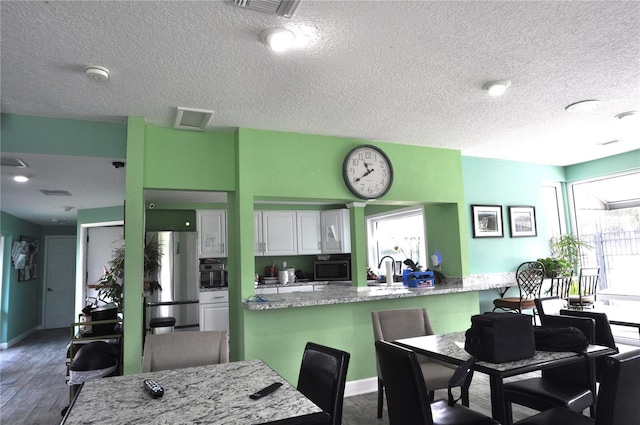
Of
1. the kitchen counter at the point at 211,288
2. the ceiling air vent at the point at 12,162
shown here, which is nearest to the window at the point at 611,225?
the kitchen counter at the point at 211,288

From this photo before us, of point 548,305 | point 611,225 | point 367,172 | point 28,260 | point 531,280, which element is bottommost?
point 548,305

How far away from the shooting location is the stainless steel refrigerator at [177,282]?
231 inches

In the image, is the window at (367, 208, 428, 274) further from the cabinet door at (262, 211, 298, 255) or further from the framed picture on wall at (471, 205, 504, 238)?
the cabinet door at (262, 211, 298, 255)

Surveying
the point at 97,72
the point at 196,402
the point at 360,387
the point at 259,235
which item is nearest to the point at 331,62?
the point at 97,72

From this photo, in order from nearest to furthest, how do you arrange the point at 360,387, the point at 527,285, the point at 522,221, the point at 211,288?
the point at 360,387
the point at 527,285
the point at 522,221
the point at 211,288

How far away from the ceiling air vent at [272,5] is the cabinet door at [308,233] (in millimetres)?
5113

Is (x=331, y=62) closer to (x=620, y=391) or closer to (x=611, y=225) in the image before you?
(x=620, y=391)

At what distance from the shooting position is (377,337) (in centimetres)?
314

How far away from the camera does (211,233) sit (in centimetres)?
654

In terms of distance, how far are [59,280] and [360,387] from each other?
8.19m

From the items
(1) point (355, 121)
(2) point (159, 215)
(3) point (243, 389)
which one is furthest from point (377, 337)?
(2) point (159, 215)

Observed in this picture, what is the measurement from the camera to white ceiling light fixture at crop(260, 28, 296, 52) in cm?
216

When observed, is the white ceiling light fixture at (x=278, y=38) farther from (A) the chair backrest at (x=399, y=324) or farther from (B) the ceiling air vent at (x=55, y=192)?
(B) the ceiling air vent at (x=55, y=192)

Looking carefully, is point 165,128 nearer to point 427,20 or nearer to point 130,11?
point 130,11
